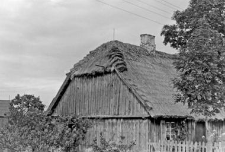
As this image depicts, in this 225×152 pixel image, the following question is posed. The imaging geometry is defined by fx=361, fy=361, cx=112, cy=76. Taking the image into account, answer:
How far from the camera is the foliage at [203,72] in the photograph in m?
18.7

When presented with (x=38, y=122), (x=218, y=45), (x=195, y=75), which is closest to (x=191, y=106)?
(x=195, y=75)

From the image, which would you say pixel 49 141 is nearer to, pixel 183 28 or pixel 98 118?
pixel 98 118

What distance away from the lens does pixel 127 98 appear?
71.3ft

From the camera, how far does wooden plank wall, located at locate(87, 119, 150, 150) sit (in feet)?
67.2

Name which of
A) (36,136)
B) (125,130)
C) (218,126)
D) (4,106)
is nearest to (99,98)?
(125,130)

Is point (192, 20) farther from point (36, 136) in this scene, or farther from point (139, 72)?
point (36, 136)

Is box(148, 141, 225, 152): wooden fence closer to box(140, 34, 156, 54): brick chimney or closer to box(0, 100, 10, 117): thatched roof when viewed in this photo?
box(140, 34, 156, 54): brick chimney

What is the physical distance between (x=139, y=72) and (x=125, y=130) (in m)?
4.33

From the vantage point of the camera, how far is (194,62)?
1905cm

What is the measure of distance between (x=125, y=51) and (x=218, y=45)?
7513mm

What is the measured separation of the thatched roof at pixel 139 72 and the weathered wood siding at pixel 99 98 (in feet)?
1.56

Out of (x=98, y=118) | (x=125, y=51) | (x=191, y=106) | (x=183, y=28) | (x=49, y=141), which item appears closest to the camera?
(x=49, y=141)

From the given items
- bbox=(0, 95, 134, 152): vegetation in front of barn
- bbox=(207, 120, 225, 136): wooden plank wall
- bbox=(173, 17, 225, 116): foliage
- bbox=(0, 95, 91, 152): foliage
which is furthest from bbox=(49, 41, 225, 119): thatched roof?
bbox=(0, 95, 91, 152): foliage

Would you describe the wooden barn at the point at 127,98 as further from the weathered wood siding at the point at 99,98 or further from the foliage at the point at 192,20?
the foliage at the point at 192,20
